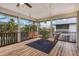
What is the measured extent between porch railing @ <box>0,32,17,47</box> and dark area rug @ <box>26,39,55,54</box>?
0.38 meters

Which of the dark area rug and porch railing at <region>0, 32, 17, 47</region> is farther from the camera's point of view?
the dark area rug

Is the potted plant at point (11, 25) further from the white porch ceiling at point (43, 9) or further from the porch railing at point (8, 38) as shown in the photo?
the white porch ceiling at point (43, 9)

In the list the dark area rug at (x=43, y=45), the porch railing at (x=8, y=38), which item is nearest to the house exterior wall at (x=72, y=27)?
the dark area rug at (x=43, y=45)

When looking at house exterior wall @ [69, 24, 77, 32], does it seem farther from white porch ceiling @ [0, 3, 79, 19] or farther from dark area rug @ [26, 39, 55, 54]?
dark area rug @ [26, 39, 55, 54]

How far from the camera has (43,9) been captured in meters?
2.22

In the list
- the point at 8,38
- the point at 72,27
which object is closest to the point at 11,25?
the point at 8,38

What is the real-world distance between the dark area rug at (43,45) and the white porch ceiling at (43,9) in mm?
574

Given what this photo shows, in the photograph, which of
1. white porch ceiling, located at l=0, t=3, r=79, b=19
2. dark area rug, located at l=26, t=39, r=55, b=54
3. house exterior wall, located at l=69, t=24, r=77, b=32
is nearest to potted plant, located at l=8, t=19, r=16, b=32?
white porch ceiling, located at l=0, t=3, r=79, b=19

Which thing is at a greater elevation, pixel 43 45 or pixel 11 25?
pixel 11 25

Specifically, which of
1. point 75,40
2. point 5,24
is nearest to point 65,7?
point 75,40

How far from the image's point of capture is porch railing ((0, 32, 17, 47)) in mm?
2064

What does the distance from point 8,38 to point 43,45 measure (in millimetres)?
784

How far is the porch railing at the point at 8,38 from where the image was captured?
2.06 meters

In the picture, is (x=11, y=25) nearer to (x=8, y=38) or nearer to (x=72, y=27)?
(x=8, y=38)
